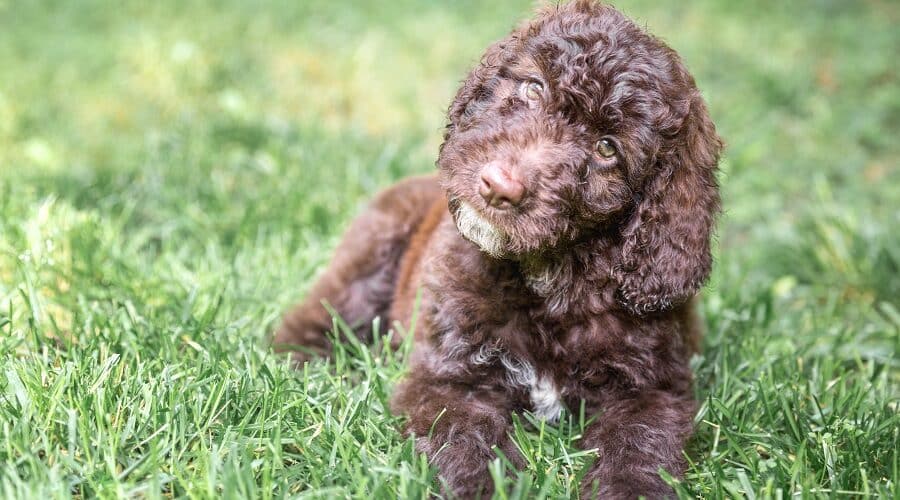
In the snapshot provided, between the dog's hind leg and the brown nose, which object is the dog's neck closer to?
the brown nose

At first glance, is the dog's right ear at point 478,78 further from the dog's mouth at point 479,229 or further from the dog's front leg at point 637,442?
the dog's front leg at point 637,442

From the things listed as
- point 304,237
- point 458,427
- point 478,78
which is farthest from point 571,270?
point 304,237

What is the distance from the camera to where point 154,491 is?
245 cm

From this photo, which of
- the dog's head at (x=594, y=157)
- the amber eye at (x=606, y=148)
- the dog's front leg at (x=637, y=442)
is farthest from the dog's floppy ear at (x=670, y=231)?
the dog's front leg at (x=637, y=442)

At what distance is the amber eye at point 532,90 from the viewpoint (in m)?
3.04

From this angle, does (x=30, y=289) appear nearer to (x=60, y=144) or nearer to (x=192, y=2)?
(x=60, y=144)

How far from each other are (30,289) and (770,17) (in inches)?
304

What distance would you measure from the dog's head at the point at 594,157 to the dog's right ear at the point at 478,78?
20 millimetres

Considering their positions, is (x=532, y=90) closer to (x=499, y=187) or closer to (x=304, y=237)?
(x=499, y=187)

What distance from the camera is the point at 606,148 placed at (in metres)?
2.97

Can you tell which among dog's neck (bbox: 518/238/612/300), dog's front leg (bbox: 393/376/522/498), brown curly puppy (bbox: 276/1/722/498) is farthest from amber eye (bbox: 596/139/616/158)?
dog's front leg (bbox: 393/376/522/498)

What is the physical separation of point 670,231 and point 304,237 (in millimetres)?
2608

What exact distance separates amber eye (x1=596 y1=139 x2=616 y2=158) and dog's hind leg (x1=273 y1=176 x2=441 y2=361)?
1521 mm

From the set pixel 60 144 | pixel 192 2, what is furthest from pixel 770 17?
pixel 60 144
